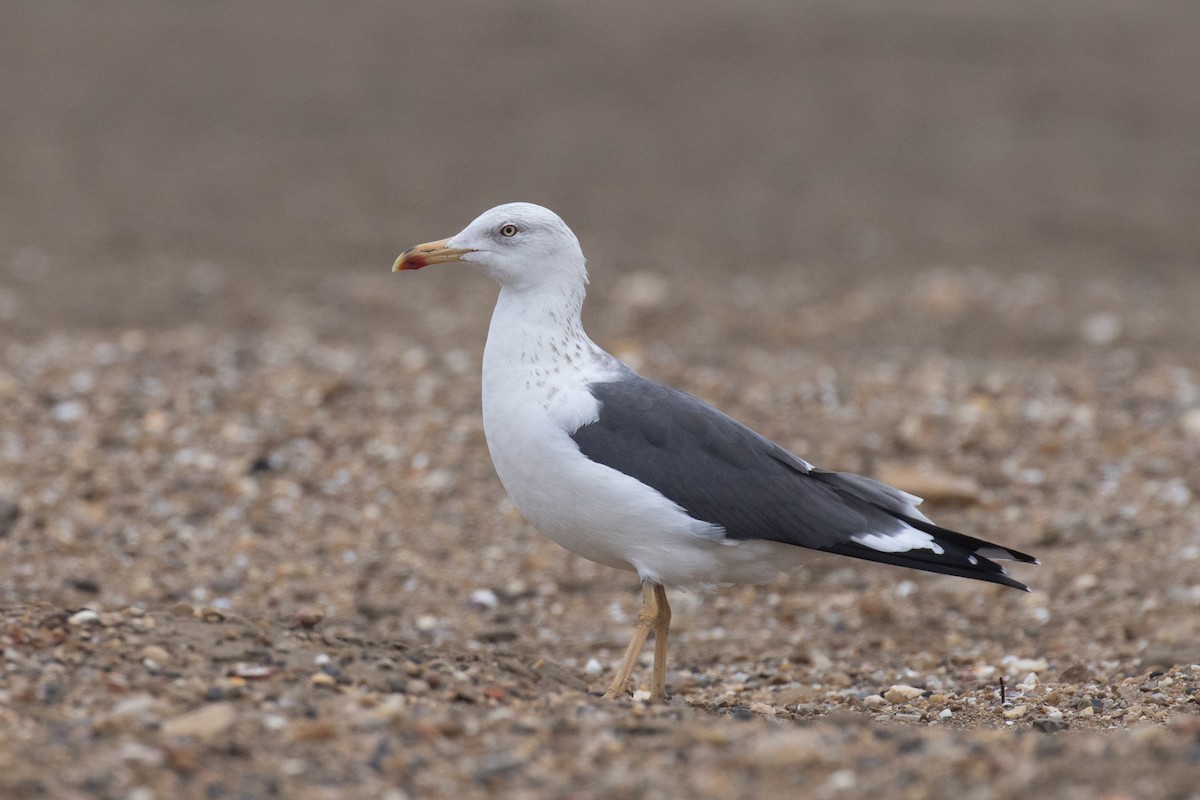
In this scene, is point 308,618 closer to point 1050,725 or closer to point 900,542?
point 900,542

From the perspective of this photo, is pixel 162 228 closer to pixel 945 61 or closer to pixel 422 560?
pixel 422 560

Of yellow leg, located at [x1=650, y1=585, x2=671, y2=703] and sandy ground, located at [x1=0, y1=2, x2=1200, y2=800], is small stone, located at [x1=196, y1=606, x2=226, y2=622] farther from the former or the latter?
yellow leg, located at [x1=650, y1=585, x2=671, y2=703]

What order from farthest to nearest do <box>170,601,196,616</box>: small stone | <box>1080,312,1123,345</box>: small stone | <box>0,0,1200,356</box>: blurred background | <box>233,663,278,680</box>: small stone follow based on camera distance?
<box>0,0,1200,356</box>: blurred background → <box>1080,312,1123,345</box>: small stone → <box>170,601,196,616</box>: small stone → <box>233,663,278,680</box>: small stone

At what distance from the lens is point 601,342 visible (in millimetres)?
10555

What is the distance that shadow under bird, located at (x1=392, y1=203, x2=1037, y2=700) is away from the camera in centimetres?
514

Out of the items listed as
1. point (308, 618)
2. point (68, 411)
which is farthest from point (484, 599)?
point (68, 411)

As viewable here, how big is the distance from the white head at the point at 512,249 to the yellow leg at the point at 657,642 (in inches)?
47.0

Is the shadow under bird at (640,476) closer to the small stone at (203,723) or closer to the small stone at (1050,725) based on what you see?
the small stone at (1050,725)

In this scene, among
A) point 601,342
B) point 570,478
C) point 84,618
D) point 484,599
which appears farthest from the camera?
point 601,342

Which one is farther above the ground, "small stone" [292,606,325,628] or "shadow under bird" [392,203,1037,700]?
"shadow under bird" [392,203,1037,700]

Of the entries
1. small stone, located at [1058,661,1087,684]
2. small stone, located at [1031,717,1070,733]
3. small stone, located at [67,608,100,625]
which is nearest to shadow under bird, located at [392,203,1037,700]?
small stone, located at [1031,717,1070,733]

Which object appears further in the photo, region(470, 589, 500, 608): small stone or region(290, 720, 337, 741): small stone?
region(470, 589, 500, 608): small stone

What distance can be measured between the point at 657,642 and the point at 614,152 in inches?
481

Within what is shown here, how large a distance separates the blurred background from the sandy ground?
8 cm
